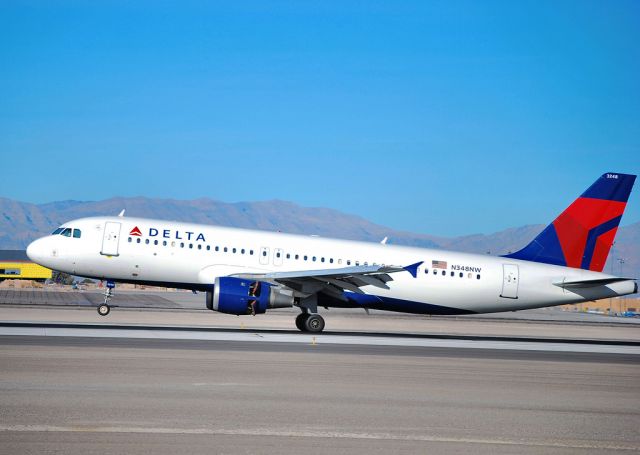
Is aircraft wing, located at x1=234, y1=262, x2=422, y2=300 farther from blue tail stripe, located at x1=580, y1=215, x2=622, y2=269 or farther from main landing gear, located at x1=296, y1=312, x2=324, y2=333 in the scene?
blue tail stripe, located at x1=580, y1=215, x2=622, y2=269

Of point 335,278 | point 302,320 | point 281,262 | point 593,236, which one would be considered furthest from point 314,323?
point 593,236

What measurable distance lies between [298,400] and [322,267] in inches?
763

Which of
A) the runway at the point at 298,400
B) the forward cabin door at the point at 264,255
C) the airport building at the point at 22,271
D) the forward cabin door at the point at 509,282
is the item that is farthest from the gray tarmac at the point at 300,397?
the airport building at the point at 22,271

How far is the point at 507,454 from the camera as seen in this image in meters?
11.2

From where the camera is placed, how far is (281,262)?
33.9 m

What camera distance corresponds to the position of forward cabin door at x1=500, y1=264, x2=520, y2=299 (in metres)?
35.9

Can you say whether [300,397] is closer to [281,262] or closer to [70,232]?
[281,262]

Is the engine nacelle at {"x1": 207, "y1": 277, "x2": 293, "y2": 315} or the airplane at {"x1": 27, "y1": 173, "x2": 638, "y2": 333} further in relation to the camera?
the airplane at {"x1": 27, "y1": 173, "x2": 638, "y2": 333}

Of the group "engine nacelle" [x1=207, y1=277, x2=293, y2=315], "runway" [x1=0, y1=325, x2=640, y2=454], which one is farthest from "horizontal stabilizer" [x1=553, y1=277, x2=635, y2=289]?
"engine nacelle" [x1=207, y1=277, x2=293, y2=315]

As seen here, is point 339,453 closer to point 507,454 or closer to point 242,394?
point 507,454

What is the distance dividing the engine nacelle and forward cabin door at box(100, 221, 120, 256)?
15.2 feet

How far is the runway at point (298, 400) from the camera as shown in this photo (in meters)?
11.5

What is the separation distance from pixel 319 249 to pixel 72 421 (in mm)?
22700

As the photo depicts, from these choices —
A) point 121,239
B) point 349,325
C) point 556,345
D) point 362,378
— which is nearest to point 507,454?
point 362,378
